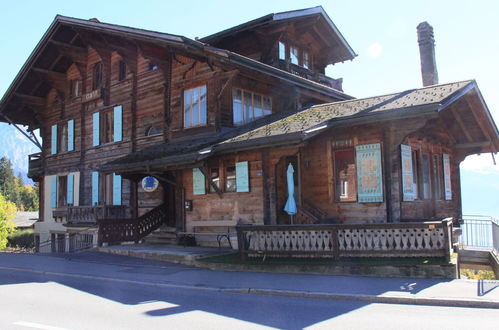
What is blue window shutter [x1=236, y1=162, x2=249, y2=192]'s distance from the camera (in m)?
15.3

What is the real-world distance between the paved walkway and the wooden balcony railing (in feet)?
20.6

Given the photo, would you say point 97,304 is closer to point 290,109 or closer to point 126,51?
point 290,109

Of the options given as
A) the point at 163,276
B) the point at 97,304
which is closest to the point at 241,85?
the point at 163,276

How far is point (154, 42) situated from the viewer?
17.7 m

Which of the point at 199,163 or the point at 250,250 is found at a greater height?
the point at 199,163

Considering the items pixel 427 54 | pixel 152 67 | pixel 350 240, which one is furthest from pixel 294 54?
pixel 350 240

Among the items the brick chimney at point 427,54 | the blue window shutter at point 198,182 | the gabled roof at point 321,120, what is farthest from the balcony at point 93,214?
the brick chimney at point 427,54

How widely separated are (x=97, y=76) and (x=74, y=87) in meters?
2.38

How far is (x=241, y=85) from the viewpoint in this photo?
704 inches

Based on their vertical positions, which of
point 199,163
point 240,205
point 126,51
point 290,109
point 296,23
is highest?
point 296,23

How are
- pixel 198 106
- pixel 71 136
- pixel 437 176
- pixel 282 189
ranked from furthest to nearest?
pixel 71 136, pixel 198 106, pixel 437 176, pixel 282 189

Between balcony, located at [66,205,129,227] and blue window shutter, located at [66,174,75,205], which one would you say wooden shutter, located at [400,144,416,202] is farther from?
blue window shutter, located at [66,174,75,205]

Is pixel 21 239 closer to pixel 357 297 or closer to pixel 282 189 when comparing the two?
pixel 282 189

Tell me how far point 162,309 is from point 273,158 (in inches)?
305
